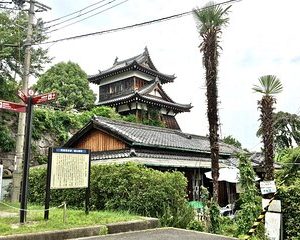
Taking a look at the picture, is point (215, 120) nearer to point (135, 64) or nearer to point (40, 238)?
point (40, 238)

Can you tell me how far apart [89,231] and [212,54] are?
702cm

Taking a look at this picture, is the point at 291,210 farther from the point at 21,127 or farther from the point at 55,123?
the point at 55,123

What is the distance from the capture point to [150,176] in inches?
417

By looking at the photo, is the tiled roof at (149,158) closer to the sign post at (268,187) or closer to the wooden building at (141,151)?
the wooden building at (141,151)

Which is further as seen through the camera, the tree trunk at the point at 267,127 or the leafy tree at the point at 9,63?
the leafy tree at the point at 9,63

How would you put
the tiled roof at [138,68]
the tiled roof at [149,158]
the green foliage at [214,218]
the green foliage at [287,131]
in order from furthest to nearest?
1. the tiled roof at [138,68]
2. the green foliage at [287,131]
3. the tiled roof at [149,158]
4. the green foliage at [214,218]

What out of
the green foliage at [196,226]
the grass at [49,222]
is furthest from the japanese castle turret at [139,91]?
the grass at [49,222]

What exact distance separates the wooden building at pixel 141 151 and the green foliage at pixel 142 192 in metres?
3.64

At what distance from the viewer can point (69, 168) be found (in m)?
8.82

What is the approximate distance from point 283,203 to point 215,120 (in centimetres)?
333

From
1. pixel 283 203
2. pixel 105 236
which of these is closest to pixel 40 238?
pixel 105 236

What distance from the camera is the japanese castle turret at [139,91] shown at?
35219 millimetres

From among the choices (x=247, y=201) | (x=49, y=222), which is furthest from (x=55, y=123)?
(x=247, y=201)

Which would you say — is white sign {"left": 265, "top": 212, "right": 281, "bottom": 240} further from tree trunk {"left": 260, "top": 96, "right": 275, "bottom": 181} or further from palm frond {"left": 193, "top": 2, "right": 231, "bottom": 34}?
palm frond {"left": 193, "top": 2, "right": 231, "bottom": 34}
